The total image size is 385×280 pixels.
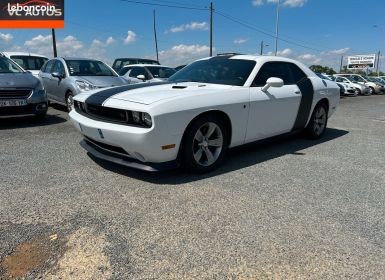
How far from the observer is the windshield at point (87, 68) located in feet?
29.3

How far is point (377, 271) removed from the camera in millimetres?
2354

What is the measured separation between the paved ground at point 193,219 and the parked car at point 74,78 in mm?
3585

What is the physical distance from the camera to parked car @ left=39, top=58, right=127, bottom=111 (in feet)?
27.1

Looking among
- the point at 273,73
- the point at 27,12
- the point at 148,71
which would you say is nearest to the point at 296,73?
the point at 273,73

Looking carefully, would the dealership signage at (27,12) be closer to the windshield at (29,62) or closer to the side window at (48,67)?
the windshield at (29,62)

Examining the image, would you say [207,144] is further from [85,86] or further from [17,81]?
[85,86]

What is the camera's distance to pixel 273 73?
204 inches

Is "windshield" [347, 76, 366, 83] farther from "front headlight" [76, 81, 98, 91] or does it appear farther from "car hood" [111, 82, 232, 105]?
"car hood" [111, 82, 232, 105]

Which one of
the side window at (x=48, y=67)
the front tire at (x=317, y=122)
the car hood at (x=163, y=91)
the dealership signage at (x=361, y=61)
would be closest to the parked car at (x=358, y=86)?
the front tire at (x=317, y=122)

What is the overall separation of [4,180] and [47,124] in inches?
149

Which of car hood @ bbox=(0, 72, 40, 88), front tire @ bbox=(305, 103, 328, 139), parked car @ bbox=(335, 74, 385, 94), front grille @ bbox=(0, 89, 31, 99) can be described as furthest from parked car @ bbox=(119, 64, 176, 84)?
parked car @ bbox=(335, 74, 385, 94)

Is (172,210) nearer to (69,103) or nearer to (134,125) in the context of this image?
(134,125)

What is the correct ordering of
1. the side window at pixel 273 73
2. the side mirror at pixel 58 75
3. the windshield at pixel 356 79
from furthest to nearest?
the windshield at pixel 356 79
the side mirror at pixel 58 75
the side window at pixel 273 73

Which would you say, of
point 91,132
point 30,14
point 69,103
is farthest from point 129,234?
point 30,14
